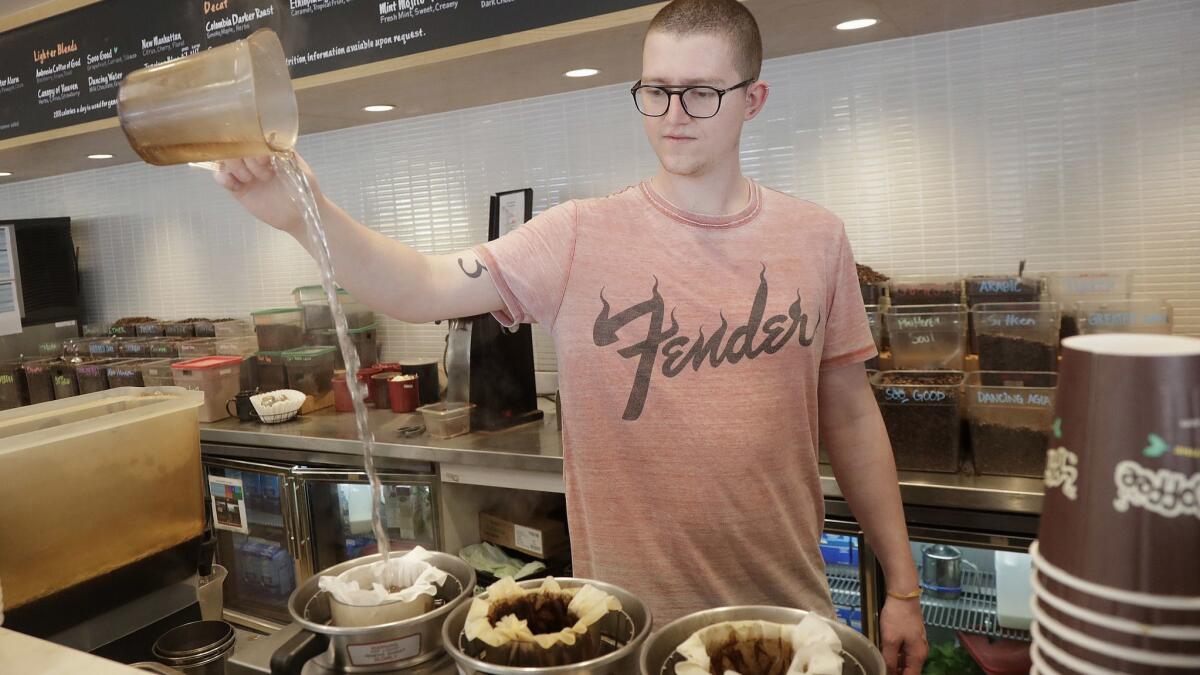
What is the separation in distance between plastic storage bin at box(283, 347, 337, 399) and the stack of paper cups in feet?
10.6

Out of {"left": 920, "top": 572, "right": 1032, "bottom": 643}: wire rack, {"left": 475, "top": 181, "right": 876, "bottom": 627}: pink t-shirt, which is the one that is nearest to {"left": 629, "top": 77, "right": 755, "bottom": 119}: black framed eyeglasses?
{"left": 475, "top": 181, "right": 876, "bottom": 627}: pink t-shirt

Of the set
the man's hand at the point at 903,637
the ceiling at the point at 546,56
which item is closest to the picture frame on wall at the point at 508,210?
the ceiling at the point at 546,56

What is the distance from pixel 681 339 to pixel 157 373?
9.71ft

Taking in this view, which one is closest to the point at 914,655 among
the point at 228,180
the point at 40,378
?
the point at 228,180

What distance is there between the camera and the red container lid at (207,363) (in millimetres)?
3408

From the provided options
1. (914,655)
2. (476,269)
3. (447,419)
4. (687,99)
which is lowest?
(914,655)

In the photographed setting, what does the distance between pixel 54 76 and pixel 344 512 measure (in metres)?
2.20

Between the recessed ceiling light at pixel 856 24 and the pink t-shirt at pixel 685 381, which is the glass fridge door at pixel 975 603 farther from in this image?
the recessed ceiling light at pixel 856 24

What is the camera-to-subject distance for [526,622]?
80cm

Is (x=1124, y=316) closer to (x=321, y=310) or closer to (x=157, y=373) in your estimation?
(x=321, y=310)

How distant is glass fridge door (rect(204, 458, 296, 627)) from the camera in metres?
3.18

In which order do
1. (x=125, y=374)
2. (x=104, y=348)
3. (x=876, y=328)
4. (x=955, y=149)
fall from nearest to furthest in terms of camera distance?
(x=876, y=328) < (x=955, y=149) < (x=125, y=374) < (x=104, y=348)

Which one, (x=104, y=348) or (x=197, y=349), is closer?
(x=197, y=349)

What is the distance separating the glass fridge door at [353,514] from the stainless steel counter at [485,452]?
0.29 ft
